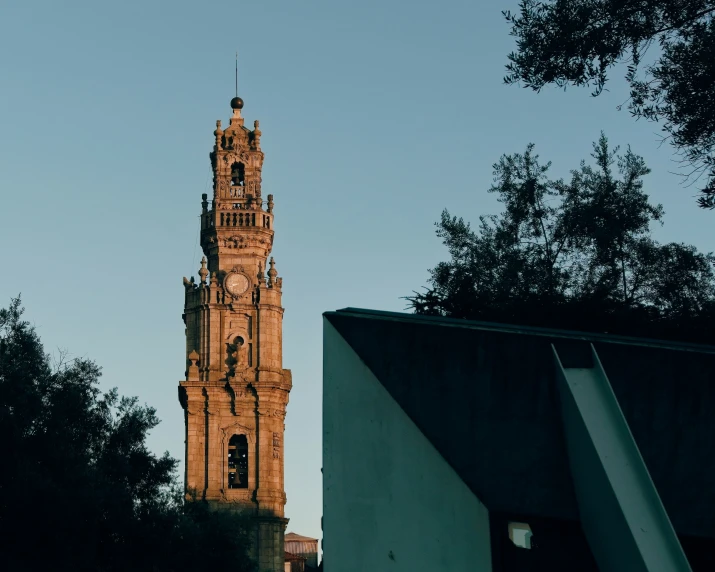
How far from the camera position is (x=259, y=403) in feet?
297

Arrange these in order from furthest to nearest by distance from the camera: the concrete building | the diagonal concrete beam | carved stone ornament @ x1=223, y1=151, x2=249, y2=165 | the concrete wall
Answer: carved stone ornament @ x1=223, y1=151, x2=249, y2=165
the concrete wall
the concrete building
the diagonal concrete beam

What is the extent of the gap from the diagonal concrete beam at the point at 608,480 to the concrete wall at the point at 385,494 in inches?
60.1

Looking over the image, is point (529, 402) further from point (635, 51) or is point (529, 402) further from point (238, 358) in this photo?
point (238, 358)

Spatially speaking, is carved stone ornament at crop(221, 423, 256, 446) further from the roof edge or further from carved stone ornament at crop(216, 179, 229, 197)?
the roof edge

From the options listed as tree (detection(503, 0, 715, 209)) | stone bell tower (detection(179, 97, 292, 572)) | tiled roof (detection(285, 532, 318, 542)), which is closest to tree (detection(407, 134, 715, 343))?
tree (detection(503, 0, 715, 209))

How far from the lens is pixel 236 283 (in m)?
94.2

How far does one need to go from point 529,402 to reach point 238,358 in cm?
7638

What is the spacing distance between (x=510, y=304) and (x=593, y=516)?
12.4 metres

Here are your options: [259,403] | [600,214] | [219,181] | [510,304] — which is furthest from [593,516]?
[219,181]

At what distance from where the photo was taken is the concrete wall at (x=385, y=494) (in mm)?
16266

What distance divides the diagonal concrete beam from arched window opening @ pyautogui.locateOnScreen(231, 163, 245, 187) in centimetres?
8225

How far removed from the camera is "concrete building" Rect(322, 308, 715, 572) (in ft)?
52.2

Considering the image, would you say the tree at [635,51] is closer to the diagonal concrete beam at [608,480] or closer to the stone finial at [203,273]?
the diagonal concrete beam at [608,480]

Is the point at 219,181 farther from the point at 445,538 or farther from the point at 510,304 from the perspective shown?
the point at 445,538
